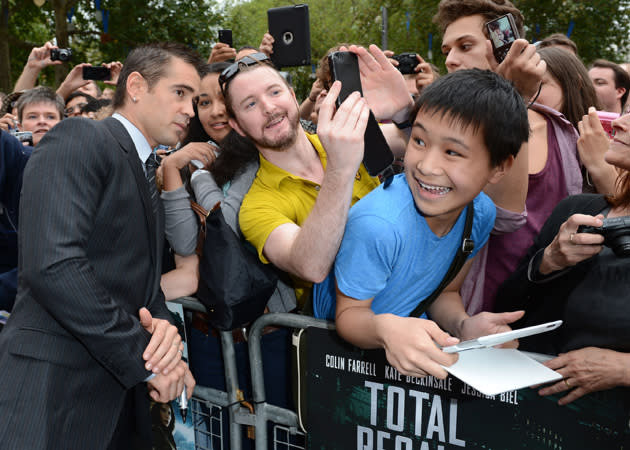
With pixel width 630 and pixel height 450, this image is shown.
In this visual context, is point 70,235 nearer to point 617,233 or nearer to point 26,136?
point 617,233

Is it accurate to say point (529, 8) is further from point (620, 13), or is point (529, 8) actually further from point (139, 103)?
point (139, 103)

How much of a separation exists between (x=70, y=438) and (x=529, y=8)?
16504 mm

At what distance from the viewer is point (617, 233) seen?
1694 millimetres

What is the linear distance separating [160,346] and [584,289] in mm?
1531

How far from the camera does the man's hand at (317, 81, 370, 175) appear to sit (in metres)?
1.90

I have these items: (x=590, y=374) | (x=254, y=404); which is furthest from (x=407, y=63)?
(x=590, y=374)

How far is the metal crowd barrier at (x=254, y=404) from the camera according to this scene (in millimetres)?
2295

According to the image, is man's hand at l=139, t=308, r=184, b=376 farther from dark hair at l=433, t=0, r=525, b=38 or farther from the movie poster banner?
dark hair at l=433, t=0, r=525, b=38

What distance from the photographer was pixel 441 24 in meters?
3.21

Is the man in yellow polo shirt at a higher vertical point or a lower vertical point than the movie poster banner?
higher

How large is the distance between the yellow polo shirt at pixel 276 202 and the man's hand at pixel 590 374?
3.89 ft

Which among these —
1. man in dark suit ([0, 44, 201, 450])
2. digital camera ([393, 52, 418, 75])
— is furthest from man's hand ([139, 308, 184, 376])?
digital camera ([393, 52, 418, 75])

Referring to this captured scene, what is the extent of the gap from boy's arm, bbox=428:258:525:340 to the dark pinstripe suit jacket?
1165 mm

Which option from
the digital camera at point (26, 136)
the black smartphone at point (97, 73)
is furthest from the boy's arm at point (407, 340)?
the digital camera at point (26, 136)
